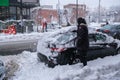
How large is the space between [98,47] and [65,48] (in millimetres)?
1720

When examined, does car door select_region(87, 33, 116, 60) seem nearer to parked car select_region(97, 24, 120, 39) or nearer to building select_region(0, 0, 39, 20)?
parked car select_region(97, 24, 120, 39)

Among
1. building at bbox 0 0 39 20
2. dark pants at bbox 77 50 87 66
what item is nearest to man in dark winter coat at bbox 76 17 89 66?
dark pants at bbox 77 50 87 66

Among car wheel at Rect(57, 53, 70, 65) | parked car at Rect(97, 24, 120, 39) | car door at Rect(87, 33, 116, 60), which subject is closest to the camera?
car wheel at Rect(57, 53, 70, 65)

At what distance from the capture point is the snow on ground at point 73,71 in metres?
9.45

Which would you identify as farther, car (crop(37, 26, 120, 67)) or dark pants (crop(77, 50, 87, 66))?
car (crop(37, 26, 120, 67))

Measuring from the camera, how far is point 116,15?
72188mm

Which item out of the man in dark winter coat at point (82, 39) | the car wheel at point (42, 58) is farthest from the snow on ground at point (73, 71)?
the man in dark winter coat at point (82, 39)

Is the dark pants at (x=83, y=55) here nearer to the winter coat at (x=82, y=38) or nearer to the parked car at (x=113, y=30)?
the winter coat at (x=82, y=38)

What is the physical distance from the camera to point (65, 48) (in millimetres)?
10859

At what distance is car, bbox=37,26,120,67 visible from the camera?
1081 centimetres

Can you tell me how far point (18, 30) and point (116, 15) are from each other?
139 ft

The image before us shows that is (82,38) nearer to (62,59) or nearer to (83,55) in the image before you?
(83,55)

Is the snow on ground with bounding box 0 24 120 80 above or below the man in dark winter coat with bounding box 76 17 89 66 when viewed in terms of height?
below

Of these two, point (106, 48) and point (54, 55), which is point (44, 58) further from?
point (106, 48)
